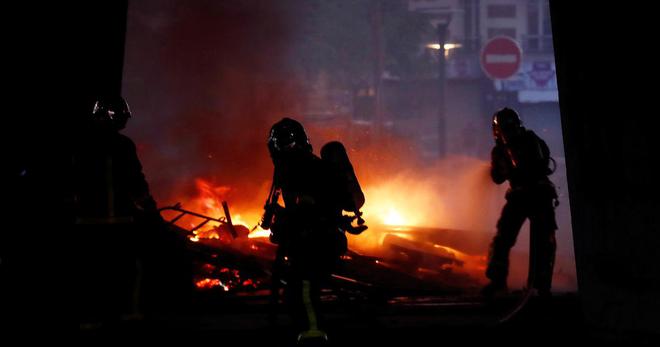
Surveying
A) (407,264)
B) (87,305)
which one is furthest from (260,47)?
(87,305)

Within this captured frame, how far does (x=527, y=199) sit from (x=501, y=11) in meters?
30.3

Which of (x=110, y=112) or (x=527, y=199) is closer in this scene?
(x=110, y=112)

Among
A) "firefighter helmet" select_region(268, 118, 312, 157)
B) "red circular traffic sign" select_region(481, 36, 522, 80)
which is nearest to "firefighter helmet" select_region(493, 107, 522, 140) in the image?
A: "firefighter helmet" select_region(268, 118, 312, 157)

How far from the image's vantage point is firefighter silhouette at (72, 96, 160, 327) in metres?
5.55

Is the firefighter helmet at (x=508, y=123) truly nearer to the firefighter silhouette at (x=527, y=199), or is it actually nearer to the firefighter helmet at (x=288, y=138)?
the firefighter silhouette at (x=527, y=199)

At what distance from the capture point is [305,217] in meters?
5.09

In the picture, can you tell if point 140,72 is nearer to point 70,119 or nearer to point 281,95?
point 281,95

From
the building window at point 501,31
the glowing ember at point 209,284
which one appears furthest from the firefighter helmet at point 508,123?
the building window at point 501,31

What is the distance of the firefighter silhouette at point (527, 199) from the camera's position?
7.20 m

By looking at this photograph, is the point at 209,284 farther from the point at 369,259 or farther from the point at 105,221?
the point at 105,221

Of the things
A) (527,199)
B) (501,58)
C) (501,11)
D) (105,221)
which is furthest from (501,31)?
(105,221)

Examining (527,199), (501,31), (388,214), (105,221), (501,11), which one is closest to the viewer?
(105,221)

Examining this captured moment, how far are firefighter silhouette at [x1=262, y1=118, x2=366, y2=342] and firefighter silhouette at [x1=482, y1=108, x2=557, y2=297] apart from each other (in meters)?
2.66

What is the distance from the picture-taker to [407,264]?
31.4ft
